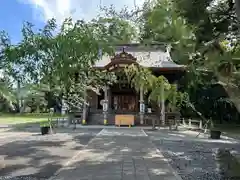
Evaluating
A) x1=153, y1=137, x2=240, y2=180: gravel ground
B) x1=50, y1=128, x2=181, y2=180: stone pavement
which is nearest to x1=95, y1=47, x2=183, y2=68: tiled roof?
x1=153, y1=137, x2=240, y2=180: gravel ground

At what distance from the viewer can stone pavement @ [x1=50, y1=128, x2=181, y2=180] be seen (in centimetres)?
659

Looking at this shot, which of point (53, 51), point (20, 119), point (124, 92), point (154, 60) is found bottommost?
point (20, 119)

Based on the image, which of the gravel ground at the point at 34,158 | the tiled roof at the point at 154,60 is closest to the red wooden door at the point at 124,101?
the tiled roof at the point at 154,60

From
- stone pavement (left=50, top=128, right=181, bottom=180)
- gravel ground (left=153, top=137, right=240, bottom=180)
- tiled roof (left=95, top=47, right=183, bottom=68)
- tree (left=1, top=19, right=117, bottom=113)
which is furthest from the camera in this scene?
tiled roof (left=95, top=47, right=183, bottom=68)

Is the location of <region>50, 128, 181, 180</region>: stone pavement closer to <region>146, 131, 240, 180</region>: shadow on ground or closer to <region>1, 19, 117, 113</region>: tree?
<region>146, 131, 240, 180</region>: shadow on ground

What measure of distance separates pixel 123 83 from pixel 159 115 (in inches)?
139

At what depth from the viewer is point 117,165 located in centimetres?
775

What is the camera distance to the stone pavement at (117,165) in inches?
259

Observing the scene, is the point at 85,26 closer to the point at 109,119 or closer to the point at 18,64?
the point at 18,64

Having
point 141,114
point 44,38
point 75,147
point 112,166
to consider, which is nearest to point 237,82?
point 112,166

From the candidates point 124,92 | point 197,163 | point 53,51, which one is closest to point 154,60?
point 124,92

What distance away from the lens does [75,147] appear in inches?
433

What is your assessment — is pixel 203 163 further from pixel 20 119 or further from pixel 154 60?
pixel 20 119

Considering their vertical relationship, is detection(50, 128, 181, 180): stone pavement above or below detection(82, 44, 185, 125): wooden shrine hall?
below
